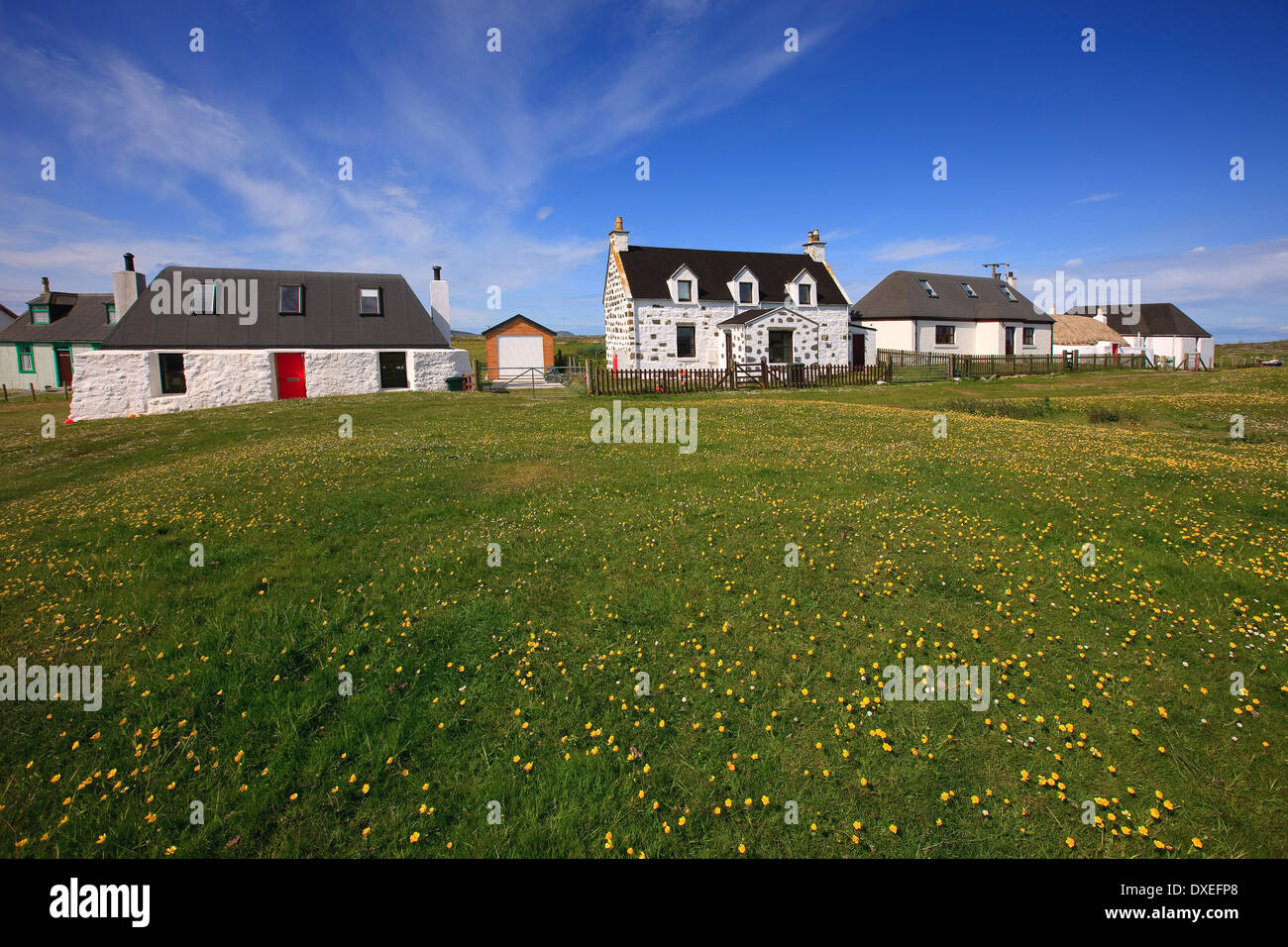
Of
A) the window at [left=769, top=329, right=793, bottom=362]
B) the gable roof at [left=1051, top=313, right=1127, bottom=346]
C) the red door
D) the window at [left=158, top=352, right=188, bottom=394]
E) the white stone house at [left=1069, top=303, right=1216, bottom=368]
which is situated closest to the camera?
the window at [left=158, top=352, right=188, bottom=394]

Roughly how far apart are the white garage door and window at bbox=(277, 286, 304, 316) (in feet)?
46.5

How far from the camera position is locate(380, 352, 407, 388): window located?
36.5 m

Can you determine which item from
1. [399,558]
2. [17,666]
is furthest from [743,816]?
[17,666]

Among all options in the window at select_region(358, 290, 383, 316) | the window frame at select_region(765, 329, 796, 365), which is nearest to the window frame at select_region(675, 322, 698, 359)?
the window frame at select_region(765, 329, 796, 365)

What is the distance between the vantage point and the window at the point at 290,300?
119ft

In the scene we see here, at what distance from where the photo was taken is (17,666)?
673 cm

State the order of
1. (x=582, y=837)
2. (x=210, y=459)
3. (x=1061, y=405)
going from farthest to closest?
(x=1061, y=405), (x=210, y=459), (x=582, y=837)

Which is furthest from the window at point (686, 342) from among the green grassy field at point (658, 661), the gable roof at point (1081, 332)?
the gable roof at point (1081, 332)

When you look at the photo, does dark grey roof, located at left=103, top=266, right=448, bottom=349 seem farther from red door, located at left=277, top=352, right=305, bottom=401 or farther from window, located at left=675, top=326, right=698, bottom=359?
window, located at left=675, top=326, right=698, bottom=359

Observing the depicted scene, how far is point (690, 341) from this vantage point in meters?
44.5

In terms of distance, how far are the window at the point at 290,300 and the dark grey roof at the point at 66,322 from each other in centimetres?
2508
